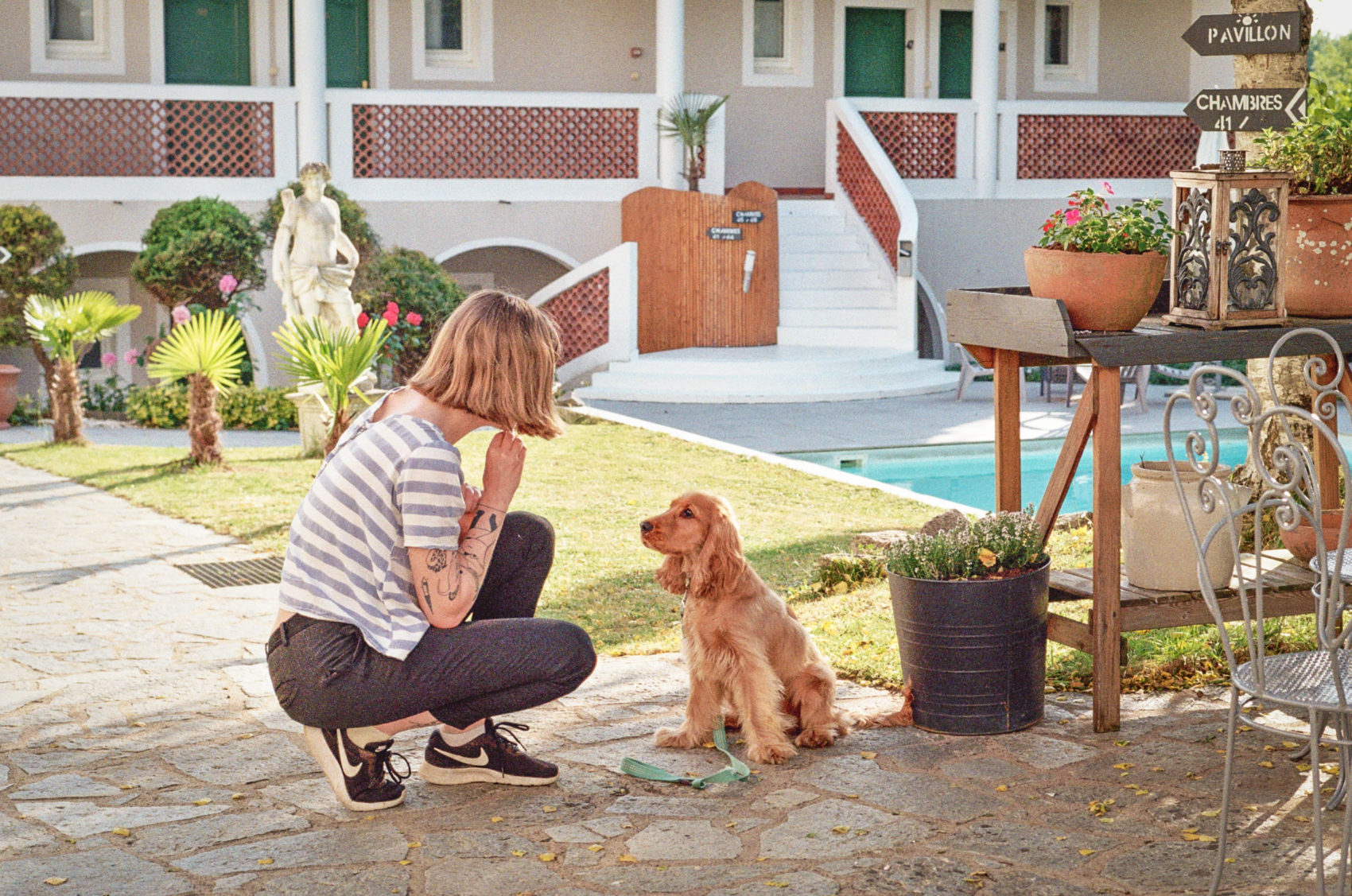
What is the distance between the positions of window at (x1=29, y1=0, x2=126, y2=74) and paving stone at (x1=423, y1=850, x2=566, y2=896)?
17.0 metres

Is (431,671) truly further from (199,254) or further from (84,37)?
(84,37)

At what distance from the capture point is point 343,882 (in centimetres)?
370

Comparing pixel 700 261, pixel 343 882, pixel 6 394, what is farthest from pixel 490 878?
pixel 700 261

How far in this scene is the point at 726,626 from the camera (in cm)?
454

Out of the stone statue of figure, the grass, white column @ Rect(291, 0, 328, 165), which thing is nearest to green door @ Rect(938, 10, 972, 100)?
white column @ Rect(291, 0, 328, 165)

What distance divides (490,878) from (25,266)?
1403 centimetres

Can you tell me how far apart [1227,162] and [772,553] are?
4.03 m

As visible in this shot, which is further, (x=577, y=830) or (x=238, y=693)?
(x=238, y=693)

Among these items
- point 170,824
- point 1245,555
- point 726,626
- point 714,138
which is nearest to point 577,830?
point 726,626

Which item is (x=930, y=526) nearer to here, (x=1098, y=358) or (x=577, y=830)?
(x=1098, y=358)

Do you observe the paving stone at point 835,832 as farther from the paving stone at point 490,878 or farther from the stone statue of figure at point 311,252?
the stone statue of figure at point 311,252

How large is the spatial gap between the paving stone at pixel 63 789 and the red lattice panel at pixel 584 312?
13.3 meters

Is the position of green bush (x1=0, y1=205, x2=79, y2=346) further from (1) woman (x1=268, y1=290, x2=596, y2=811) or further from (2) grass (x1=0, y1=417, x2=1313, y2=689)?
(1) woman (x1=268, y1=290, x2=596, y2=811)

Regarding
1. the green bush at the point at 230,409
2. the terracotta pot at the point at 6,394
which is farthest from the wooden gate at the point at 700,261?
the terracotta pot at the point at 6,394
